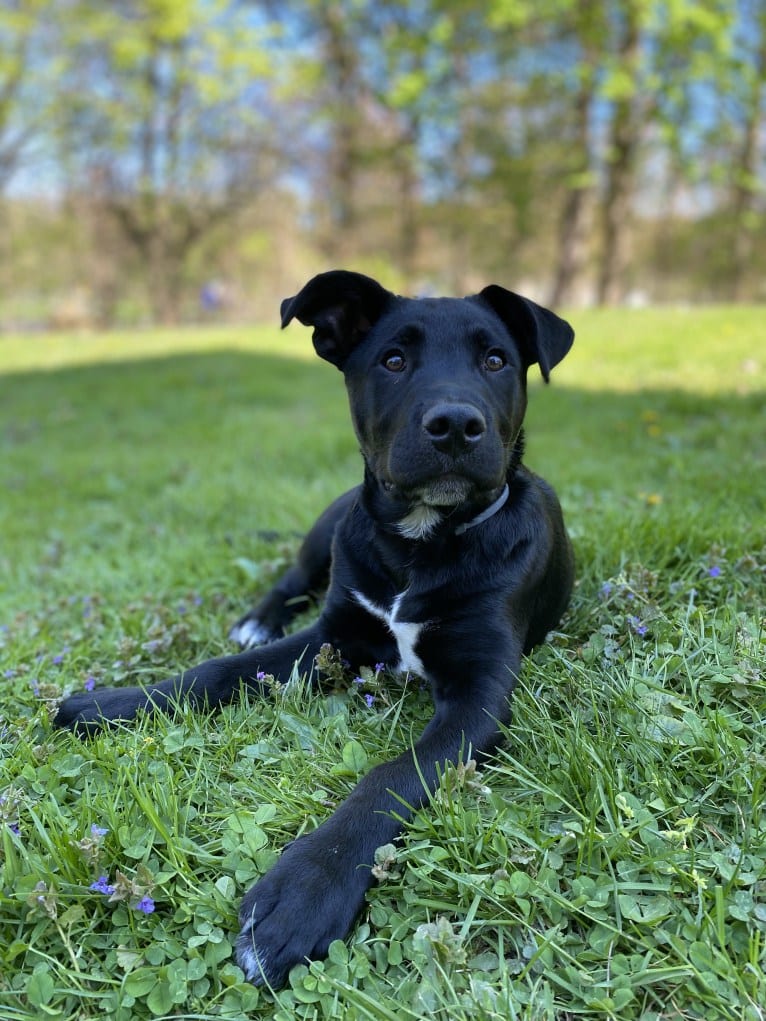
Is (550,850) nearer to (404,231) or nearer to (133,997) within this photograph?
(133,997)

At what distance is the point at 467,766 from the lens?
2088mm

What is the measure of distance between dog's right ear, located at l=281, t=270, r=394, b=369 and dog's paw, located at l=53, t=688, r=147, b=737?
4.72 ft

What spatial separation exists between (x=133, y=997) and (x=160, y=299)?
1142 inches

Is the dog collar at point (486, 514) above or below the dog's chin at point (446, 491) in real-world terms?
below

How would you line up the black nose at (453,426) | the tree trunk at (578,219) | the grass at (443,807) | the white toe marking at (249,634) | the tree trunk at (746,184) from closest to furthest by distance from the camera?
the grass at (443,807)
the black nose at (453,426)
the white toe marking at (249,634)
the tree trunk at (578,219)
the tree trunk at (746,184)

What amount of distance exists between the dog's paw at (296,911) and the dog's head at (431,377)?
3.71 ft

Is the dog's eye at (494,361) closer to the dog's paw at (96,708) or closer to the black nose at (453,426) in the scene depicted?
the black nose at (453,426)

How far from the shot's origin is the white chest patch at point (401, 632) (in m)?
2.66

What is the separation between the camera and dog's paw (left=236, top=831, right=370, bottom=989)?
1.79m

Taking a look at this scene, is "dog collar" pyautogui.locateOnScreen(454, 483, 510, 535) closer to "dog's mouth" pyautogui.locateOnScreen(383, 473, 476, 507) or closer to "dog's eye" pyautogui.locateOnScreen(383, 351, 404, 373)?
"dog's mouth" pyautogui.locateOnScreen(383, 473, 476, 507)

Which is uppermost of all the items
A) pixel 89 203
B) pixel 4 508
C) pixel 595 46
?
pixel 595 46

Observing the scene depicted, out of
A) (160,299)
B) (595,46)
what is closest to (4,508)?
(595,46)

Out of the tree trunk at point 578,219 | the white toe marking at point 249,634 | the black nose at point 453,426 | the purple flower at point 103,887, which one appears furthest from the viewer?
the tree trunk at point 578,219

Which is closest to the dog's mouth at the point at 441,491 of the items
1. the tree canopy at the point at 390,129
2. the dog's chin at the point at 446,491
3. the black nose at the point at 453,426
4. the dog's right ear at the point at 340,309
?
the dog's chin at the point at 446,491
